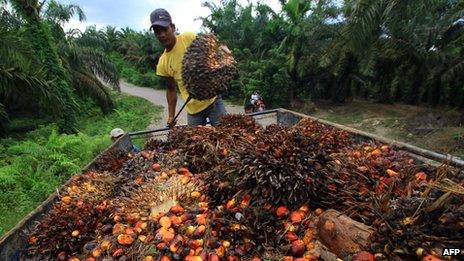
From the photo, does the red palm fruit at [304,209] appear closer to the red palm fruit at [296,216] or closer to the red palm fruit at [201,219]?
the red palm fruit at [296,216]

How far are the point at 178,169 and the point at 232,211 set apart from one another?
103 cm

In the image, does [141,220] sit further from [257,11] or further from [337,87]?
[257,11]

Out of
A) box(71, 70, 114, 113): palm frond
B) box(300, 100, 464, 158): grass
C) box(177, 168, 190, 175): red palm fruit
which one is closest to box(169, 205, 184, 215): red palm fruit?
box(177, 168, 190, 175): red palm fruit

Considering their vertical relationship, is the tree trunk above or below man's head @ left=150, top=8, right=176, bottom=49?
below

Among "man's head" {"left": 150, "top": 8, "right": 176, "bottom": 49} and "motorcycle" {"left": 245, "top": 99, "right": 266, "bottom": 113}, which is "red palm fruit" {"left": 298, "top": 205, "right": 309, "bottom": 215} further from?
"motorcycle" {"left": 245, "top": 99, "right": 266, "bottom": 113}

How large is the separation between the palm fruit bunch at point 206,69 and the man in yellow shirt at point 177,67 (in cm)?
→ 27

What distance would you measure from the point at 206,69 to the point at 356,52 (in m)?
11.2

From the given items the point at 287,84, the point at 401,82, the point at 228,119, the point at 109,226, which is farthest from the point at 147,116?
the point at 109,226

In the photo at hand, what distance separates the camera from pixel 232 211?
2465mm

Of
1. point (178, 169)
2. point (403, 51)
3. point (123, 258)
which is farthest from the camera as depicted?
point (403, 51)

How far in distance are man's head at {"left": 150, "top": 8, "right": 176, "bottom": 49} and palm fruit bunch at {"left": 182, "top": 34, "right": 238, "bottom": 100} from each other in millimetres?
331

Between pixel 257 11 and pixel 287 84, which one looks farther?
pixel 257 11

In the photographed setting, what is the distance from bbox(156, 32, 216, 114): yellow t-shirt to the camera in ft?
15.4

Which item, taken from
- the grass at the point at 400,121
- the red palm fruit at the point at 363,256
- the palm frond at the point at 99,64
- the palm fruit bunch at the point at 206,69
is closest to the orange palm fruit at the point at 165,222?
the red palm fruit at the point at 363,256
